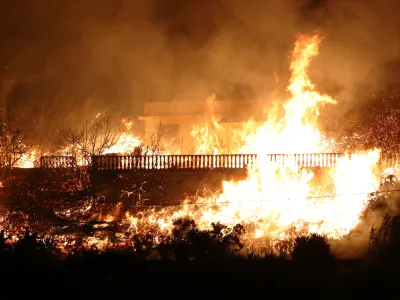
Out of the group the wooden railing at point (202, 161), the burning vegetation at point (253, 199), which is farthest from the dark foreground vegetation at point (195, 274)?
the wooden railing at point (202, 161)

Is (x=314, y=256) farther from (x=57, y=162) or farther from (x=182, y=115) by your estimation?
(x=182, y=115)

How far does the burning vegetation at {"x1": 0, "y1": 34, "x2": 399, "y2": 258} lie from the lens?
11.3m

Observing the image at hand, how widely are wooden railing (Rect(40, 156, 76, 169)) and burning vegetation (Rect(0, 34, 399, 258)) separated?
17cm

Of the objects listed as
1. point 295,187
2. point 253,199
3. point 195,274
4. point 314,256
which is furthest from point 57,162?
point 314,256

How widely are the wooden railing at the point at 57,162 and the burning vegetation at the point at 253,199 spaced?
6.9 inches

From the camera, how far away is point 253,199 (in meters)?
13.9

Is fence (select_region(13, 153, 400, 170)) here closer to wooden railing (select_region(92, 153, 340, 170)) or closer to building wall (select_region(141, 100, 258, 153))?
wooden railing (select_region(92, 153, 340, 170))

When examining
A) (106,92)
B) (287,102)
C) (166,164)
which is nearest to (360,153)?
(287,102)

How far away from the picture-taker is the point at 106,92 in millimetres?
23250

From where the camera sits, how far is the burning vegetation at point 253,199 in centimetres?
1128

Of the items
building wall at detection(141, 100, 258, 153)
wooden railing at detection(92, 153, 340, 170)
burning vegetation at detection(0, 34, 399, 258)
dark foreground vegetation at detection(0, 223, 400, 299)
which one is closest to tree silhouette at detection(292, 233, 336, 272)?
dark foreground vegetation at detection(0, 223, 400, 299)

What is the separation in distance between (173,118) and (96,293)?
52.4ft

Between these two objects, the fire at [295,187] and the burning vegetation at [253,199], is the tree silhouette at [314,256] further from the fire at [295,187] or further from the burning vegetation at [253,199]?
the fire at [295,187]

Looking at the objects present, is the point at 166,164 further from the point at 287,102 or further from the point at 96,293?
the point at 96,293
